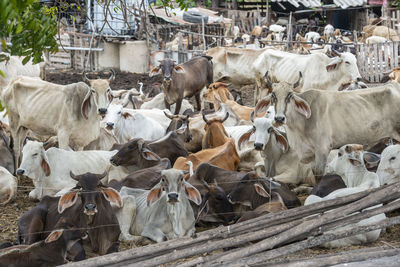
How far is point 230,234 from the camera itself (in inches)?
229

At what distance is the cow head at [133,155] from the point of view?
8867 millimetres

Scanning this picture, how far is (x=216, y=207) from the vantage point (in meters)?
7.74

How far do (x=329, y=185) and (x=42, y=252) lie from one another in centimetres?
304

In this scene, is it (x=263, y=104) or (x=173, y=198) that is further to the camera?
(x=263, y=104)

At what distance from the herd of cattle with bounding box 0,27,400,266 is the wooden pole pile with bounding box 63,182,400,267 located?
Answer: 0.72 meters

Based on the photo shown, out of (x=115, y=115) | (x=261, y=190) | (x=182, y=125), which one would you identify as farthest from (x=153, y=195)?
(x=115, y=115)

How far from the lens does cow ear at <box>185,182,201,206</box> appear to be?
719 centimetres

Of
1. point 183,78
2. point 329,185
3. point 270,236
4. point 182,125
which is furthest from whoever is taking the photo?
point 183,78

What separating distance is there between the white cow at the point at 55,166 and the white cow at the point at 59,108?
2.66 feet

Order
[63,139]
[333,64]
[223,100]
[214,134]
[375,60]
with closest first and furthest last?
1. [63,139]
2. [214,134]
3. [333,64]
4. [223,100]
5. [375,60]

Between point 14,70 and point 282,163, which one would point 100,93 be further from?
point 14,70

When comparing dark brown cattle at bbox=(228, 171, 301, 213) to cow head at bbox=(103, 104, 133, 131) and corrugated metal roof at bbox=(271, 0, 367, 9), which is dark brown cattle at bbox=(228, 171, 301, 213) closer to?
cow head at bbox=(103, 104, 133, 131)

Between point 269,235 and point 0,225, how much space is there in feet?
11.6

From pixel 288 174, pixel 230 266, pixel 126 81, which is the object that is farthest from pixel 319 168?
pixel 126 81
